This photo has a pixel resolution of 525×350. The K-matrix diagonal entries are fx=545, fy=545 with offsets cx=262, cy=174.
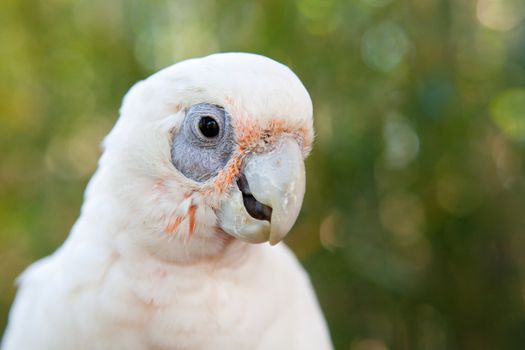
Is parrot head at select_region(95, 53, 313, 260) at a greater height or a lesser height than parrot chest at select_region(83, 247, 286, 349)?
greater

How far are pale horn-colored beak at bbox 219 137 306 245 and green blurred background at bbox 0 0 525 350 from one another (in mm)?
718

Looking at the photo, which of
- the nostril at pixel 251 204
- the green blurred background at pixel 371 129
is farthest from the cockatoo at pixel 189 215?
the green blurred background at pixel 371 129

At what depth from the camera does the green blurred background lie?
1.40 metres

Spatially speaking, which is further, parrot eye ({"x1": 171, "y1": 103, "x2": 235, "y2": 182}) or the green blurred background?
the green blurred background

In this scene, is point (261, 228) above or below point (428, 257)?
above

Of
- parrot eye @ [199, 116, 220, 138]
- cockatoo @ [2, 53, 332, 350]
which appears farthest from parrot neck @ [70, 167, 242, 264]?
parrot eye @ [199, 116, 220, 138]

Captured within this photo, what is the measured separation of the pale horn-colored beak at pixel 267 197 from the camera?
70 centimetres

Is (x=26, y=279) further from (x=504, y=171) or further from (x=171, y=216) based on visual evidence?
(x=504, y=171)

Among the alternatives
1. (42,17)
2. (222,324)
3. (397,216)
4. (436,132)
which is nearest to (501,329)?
(397,216)

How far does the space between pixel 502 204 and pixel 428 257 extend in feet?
0.81

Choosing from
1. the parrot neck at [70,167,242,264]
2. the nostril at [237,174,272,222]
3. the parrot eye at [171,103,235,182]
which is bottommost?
the parrot neck at [70,167,242,264]

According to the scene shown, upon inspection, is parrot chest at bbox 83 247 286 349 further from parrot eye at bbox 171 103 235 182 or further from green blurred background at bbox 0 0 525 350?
green blurred background at bbox 0 0 525 350

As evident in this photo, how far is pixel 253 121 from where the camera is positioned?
70 centimetres

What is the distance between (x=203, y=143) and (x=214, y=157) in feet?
0.08
